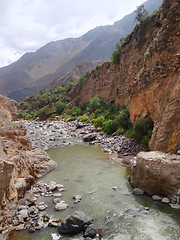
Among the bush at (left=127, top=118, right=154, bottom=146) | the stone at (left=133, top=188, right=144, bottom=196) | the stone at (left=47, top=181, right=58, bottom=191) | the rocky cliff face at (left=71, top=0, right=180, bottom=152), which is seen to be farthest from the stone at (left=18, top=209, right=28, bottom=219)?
the bush at (left=127, top=118, right=154, bottom=146)

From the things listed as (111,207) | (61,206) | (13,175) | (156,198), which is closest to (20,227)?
(61,206)

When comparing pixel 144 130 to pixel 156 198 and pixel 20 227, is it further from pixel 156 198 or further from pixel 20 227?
pixel 20 227

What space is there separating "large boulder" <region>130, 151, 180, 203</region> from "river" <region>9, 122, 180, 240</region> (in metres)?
0.51

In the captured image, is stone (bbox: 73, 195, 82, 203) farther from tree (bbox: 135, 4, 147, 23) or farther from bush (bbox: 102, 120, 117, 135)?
tree (bbox: 135, 4, 147, 23)

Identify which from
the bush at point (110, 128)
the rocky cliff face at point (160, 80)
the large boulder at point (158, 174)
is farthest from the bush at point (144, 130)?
the bush at point (110, 128)

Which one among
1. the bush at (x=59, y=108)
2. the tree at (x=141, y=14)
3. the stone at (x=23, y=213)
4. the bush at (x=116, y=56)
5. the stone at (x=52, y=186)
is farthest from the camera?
the bush at (x=59, y=108)

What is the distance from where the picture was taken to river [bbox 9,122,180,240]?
19.0ft

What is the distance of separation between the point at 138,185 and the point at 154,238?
3100 mm

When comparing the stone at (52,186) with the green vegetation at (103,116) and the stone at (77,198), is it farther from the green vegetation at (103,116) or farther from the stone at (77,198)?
the green vegetation at (103,116)

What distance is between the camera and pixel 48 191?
880cm

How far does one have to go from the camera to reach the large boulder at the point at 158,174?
23.8 ft

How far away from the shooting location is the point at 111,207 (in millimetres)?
7270

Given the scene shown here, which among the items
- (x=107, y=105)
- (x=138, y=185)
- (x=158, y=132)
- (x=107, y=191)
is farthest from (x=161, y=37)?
(x=107, y=105)

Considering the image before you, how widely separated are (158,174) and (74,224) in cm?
428
